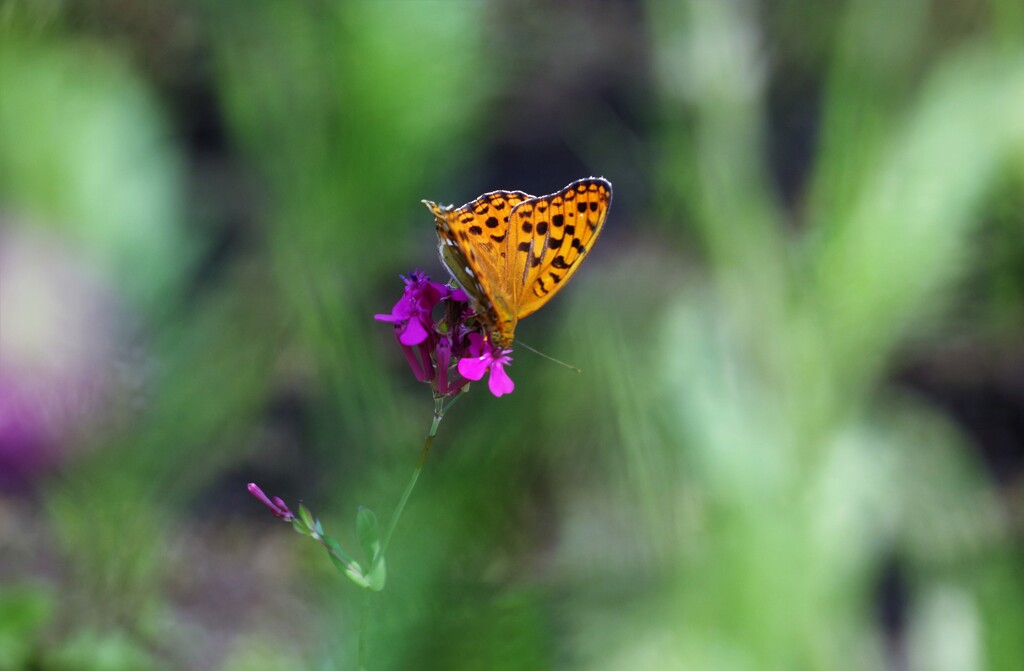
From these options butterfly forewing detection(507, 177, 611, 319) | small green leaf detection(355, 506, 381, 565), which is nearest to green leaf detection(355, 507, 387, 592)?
small green leaf detection(355, 506, 381, 565)

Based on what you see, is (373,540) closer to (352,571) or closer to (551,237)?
(352,571)

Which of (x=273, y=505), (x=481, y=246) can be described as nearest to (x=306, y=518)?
(x=273, y=505)

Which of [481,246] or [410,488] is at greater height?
[481,246]

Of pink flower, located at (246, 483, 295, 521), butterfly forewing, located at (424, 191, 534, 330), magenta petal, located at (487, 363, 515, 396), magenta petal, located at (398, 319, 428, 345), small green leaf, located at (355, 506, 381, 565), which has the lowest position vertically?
pink flower, located at (246, 483, 295, 521)

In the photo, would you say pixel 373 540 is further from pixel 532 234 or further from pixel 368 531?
pixel 532 234

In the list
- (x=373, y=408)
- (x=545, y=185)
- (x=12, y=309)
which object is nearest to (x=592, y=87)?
(x=545, y=185)

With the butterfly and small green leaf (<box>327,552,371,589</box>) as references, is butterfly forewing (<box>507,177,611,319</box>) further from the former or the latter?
small green leaf (<box>327,552,371,589</box>)
